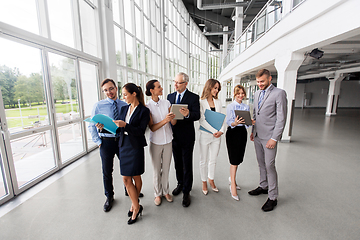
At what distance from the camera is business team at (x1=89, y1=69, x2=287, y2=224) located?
1.95 meters

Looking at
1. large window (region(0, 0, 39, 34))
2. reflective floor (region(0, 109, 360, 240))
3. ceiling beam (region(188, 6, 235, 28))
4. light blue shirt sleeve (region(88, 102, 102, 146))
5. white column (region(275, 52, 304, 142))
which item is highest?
ceiling beam (region(188, 6, 235, 28))

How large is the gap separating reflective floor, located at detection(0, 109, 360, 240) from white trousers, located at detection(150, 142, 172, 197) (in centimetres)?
24

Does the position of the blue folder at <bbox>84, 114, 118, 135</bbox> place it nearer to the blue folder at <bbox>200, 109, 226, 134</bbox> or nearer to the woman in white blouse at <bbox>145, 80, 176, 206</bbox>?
the woman in white blouse at <bbox>145, 80, 176, 206</bbox>

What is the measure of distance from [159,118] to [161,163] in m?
0.68

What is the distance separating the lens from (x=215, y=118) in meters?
2.37

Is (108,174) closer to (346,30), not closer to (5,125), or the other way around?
(5,125)

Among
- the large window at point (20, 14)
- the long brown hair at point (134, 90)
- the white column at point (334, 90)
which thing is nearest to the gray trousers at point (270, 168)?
the long brown hair at point (134, 90)

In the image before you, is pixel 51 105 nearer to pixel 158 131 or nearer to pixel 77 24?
pixel 77 24

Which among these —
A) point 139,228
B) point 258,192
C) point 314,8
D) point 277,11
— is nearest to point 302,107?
point 277,11

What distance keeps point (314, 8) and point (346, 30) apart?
104 centimetres

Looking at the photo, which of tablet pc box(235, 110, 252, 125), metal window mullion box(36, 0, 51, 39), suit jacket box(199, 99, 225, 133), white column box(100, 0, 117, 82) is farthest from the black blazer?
white column box(100, 0, 117, 82)

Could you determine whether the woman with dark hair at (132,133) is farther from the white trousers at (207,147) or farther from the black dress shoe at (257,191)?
the black dress shoe at (257,191)

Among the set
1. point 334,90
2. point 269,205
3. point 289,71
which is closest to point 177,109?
point 269,205

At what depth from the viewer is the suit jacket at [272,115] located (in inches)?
83.5
